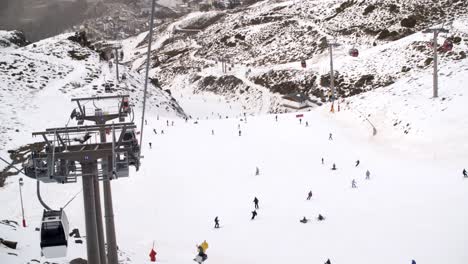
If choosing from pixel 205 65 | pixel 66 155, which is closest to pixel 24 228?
pixel 66 155

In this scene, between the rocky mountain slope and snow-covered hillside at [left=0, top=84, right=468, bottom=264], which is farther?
the rocky mountain slope

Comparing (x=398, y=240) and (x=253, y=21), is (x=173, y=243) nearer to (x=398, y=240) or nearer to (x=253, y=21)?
(x=398, y=240)

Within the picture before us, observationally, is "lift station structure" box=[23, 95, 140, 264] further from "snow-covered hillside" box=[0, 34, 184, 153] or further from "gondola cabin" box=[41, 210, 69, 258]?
"snow-covered hillside" box=[0, 34, 184, 153]

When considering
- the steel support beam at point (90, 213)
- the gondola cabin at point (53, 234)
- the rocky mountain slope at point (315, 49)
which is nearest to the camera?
the gondola cabin at point (53, 234)

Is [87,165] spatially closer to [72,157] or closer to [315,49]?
[72,157]

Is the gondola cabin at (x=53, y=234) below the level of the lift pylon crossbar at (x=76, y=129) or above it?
below

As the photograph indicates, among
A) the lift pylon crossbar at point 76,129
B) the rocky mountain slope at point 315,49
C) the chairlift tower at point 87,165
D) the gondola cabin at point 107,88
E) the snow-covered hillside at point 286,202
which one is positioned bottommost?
the snow-covered hillside at point 286,202

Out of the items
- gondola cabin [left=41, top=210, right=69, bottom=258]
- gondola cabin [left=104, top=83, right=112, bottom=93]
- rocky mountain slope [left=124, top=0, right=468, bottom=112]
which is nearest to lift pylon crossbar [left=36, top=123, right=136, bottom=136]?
gondola cabin [left=41, top=210, right=69, bottom=258]

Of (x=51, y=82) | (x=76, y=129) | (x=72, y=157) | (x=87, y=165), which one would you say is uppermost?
(x=51, y=82)

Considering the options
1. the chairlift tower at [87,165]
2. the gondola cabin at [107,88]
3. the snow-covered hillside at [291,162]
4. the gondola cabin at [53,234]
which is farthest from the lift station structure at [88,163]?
the gondola cabin at [107,88]

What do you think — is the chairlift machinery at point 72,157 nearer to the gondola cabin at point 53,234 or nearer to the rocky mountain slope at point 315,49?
the gondola cabin at point 53,234

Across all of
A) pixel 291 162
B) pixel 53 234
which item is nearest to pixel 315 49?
pixel 291 162

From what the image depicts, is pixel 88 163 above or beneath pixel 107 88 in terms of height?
beneath
